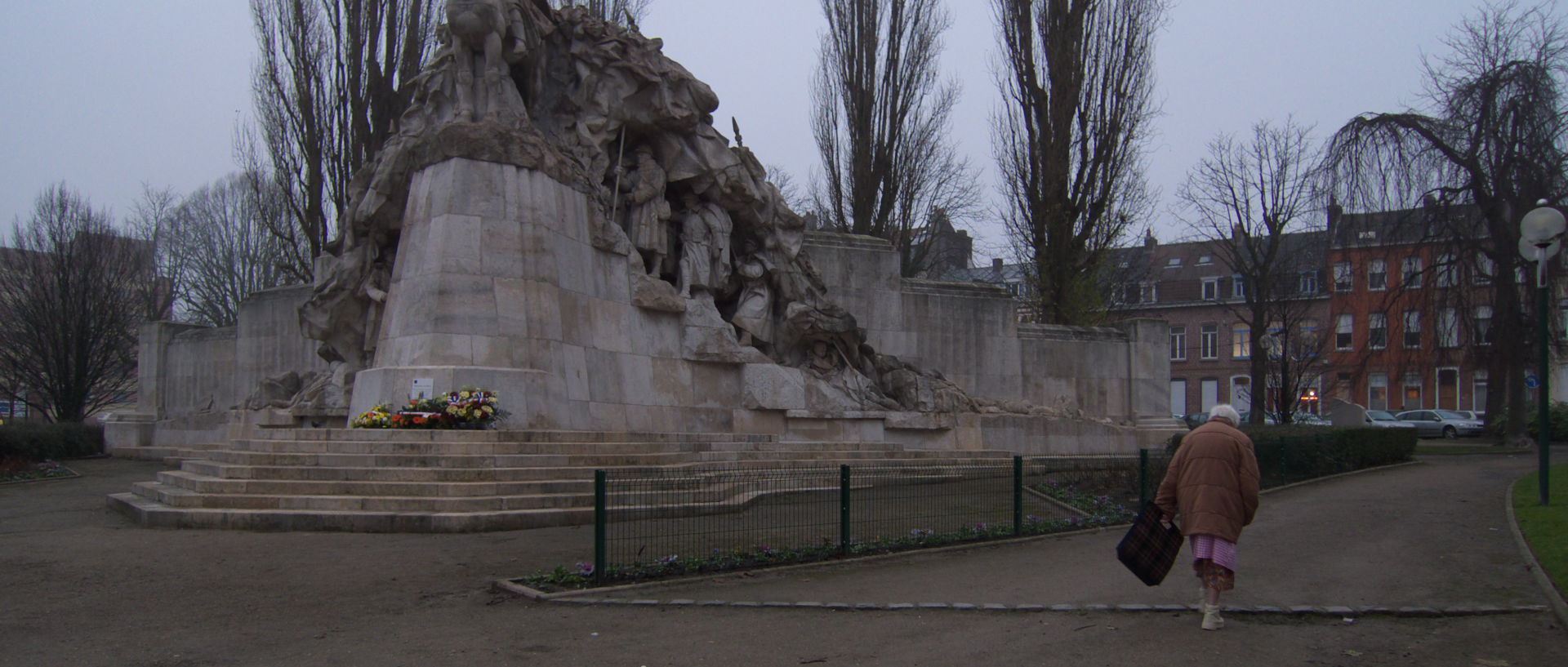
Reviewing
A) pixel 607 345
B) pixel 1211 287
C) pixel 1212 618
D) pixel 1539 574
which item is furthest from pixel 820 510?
pixel 1211 287

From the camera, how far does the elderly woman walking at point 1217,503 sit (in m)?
7.90

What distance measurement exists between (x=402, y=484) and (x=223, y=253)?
135 ft

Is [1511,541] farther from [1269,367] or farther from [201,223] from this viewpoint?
[201,223]

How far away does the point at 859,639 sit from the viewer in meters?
7.79

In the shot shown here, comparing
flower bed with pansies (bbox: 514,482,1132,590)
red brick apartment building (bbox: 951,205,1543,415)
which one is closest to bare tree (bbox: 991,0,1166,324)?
red brick apartment building (bbox: 951,205,1543,415)

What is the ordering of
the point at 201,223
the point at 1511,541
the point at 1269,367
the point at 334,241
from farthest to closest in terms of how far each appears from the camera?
1. the point at 201,223
2. the point at 1269,367
3. the point at 334,241
4. the point at 1511,541

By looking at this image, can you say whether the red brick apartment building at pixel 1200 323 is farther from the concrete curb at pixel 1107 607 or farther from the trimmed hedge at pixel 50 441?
the concrete curb at pixel 1107 607

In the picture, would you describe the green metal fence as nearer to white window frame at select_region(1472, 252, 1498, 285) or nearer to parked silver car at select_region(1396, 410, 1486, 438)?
white window frame at select_region(1472, 252, 1498, 285)

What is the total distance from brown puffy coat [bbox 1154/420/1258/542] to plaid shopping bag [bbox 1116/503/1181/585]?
0.14 m

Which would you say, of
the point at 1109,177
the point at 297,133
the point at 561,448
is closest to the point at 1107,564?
the point at 561,448

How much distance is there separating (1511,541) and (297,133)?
A: 29189 millimetres

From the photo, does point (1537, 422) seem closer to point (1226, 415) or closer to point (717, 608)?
point (1226, 415)

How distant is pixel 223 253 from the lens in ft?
163

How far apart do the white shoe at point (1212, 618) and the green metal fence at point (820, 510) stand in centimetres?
416
